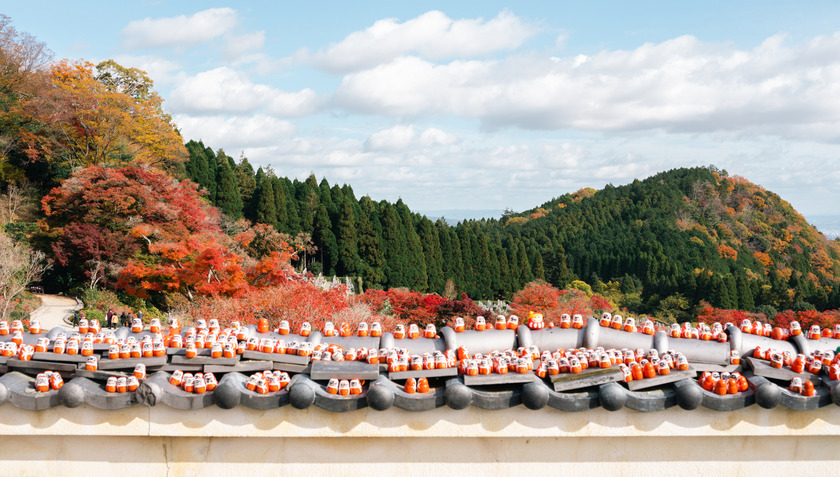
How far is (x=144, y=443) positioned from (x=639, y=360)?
162 inches

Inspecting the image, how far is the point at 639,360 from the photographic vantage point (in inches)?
197

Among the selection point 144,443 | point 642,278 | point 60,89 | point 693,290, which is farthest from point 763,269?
point 144,443

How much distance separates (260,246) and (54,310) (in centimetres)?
983

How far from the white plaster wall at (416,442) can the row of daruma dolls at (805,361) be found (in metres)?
0.31

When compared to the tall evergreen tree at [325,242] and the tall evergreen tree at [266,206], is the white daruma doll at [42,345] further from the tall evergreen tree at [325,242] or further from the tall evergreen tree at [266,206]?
the tall evergreen tree at [325,242]

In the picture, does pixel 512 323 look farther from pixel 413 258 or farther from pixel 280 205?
pixel 413 258

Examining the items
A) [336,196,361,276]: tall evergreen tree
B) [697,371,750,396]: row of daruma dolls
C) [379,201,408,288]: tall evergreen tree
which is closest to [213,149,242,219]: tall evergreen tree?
[336,196,361,276]: tall evergreen tree

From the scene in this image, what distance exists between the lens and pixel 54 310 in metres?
20.5

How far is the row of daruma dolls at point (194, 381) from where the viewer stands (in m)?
4.49

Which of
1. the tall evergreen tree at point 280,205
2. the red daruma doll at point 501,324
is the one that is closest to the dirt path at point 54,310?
the tall evergreen tree at point 280,205

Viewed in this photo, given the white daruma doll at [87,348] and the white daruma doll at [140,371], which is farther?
the white daruma doll at [87,348]

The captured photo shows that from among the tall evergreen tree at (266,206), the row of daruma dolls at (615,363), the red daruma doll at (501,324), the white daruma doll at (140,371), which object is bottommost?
the white daruma doll at (140,371)

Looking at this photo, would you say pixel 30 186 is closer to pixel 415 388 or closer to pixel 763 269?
pixel 415 388

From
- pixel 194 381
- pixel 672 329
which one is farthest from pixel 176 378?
pixel 672 329
